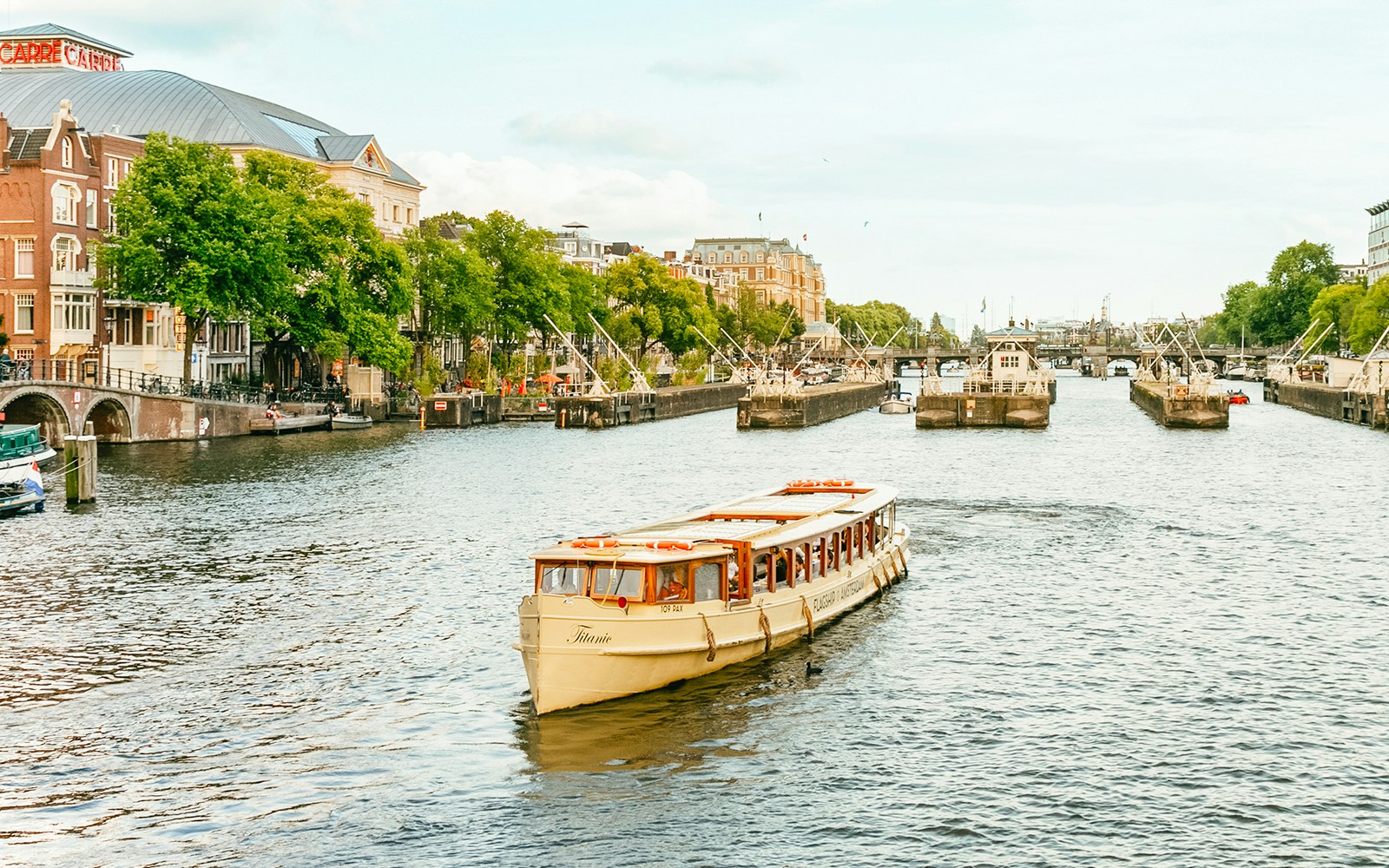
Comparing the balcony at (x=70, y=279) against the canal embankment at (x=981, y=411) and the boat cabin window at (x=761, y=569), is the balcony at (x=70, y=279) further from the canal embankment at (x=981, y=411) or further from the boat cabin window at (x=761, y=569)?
the boat cabin window at (x=761, y=569)

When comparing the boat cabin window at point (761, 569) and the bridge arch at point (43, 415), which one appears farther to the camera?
the bridge arch at point (43, 415)

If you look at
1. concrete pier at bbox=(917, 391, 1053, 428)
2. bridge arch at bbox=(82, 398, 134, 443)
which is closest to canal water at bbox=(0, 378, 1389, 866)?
bridge arch at bbox=(82, 398, 134, 443)

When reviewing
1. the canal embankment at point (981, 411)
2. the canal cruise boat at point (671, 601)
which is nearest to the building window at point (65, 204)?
the canal embankment at point (981, 411)

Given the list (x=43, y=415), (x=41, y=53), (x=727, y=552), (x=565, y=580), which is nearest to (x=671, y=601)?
(x=727, y=552)

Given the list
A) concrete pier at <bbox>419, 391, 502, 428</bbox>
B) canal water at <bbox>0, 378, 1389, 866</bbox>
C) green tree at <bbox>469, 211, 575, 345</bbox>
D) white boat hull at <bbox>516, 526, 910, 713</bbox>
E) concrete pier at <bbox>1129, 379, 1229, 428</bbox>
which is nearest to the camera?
canal water at <bbox>0, 378, 1389, 866</bbox>

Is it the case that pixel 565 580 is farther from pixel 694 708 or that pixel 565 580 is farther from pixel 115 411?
pixel 115 411

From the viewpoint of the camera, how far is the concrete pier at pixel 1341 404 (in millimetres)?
143250

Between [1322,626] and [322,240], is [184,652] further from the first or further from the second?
[322,240]

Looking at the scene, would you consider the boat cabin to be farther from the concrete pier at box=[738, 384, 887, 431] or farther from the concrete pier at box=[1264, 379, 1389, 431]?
the concrete pier at box=[1264, 379, 1389, 431]

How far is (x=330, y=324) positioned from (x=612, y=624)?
9422 cm

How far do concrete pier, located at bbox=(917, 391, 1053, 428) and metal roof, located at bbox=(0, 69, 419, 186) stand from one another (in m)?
62.1

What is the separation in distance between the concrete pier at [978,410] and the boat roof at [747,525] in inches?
3622

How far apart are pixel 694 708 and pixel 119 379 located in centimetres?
7597

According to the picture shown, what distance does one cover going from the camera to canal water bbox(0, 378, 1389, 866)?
28.5 m
